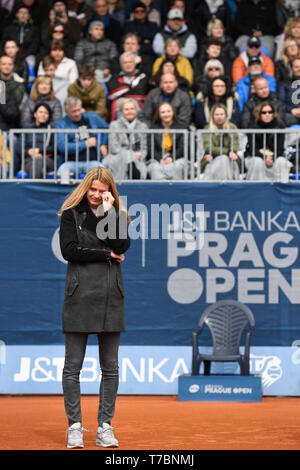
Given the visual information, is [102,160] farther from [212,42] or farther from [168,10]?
[168,10]

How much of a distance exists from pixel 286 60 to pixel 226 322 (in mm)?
5076

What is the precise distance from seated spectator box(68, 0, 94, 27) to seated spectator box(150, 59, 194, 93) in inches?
105

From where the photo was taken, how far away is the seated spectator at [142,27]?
16163 mm

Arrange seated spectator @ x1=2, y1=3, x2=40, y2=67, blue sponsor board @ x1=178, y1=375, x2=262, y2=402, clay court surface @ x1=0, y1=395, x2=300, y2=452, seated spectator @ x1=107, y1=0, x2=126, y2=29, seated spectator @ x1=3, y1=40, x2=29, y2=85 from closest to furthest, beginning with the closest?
clay court surface @ x1=0, y1=395, x2=300, y2=452, blue sponsor board @ x1=178, y1=375, x2=262, y2=402, seated spectator @ x1=3, y1=40, x2=29, y2=85, seated spectator @ x1=2, y1=3, x2=40, y2=67, seated spectator @ x1=107, y1=0, x2=126, y2=29

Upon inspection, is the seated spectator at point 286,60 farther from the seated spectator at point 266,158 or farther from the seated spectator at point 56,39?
the seated spectator at point 56,39

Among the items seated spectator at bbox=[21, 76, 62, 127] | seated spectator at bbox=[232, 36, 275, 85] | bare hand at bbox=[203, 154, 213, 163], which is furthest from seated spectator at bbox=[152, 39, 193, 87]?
bare hand at bbox=[203, 154, 213, 163]

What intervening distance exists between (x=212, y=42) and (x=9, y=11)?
14.9ft

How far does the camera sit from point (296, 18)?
15.4 m

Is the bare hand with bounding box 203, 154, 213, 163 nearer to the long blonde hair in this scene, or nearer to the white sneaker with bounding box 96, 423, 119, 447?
the long blonde hair

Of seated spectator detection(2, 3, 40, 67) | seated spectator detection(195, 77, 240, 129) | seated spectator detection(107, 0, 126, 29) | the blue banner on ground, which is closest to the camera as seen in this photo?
the blue banner on ground

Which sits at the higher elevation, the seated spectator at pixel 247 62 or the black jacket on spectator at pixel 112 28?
the black jacket on spectator at pixel 112 28

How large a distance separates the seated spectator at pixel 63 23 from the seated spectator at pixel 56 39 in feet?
0.32

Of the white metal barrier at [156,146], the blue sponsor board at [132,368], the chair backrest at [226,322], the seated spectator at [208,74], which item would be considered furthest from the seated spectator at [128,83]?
the blue sponsor board at [132,368]

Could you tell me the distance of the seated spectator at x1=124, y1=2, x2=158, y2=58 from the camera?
16.2m
